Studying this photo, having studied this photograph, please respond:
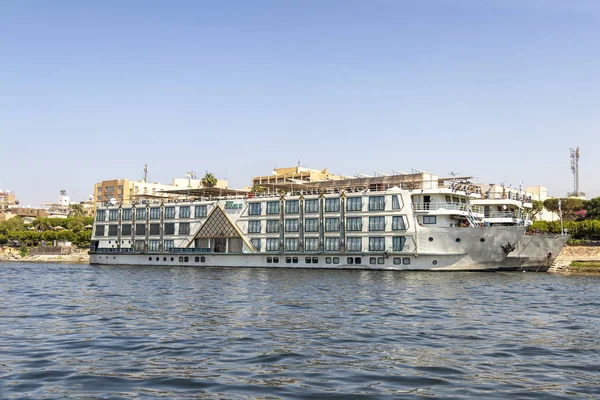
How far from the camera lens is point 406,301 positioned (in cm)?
3159

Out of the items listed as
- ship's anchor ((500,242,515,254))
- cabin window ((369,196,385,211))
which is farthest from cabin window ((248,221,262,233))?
ship's anchor ((500,242,515,254))

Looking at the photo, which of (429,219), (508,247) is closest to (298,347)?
(508,247)

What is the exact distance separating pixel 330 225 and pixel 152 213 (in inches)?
1190

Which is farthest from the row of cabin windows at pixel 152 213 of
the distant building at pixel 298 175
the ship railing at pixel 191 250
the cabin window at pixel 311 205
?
the distant building at pixel 298 175

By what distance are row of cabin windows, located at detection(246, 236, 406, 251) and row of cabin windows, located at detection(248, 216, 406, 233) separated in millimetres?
1089

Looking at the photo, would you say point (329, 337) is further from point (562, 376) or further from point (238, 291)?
point (238, 291)

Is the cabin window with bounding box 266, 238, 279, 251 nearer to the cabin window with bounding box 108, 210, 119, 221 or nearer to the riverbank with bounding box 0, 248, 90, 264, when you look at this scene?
the cabin window with bounding box 108, 210, 119, 221

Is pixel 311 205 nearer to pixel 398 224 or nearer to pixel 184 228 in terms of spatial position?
pixel 398 224

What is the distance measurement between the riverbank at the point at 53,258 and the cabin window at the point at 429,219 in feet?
225

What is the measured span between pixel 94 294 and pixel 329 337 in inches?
→ 809

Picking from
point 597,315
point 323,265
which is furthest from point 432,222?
point 597,315

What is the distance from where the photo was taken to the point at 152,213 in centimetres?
8625

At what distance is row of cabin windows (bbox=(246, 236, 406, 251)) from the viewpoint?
63.7 meters

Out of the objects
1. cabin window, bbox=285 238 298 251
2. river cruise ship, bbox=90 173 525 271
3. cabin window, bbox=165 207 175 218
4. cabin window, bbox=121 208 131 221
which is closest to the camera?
river cruise ship, bbox=90 173 525 271
